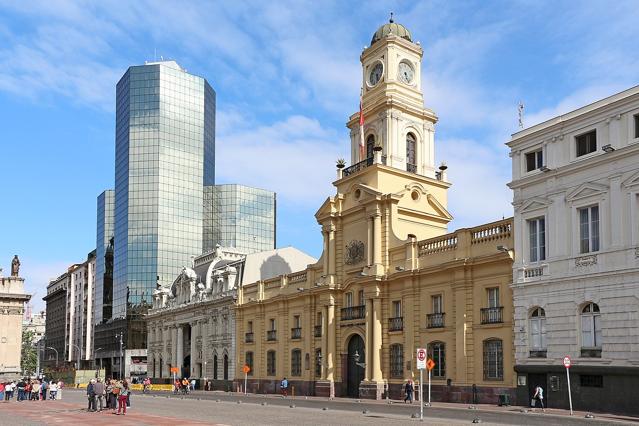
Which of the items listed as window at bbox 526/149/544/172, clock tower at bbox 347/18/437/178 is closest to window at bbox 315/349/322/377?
clock tower at bbox 347/18/437/178

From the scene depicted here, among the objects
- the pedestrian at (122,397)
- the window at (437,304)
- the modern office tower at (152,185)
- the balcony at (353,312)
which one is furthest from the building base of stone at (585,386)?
the modern office tower at (152,185)

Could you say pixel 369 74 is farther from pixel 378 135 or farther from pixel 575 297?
pixel 575 297

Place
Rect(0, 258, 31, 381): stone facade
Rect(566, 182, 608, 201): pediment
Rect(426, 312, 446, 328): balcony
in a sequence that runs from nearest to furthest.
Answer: Rect(566, 182, 608, 201): pediment < Rect(426, 312, 446, 328): balcony < Rect(0, 258, 31, 381): stone facade

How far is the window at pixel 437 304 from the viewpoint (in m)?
45.8

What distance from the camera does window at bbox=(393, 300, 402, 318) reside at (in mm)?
49281

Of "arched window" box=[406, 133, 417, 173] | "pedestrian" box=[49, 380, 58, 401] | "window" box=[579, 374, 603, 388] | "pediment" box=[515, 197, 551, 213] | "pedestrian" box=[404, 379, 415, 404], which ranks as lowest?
"pedestrian" box=[49, 380, 58, 401]

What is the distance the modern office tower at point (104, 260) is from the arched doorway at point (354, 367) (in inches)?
4012

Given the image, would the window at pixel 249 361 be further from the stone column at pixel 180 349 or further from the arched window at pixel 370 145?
the arched window at pixel 370 145

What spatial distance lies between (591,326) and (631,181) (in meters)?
6.91

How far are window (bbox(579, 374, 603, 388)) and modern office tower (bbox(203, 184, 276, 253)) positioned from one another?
375 feet

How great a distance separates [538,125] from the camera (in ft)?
127

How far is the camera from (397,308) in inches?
1956

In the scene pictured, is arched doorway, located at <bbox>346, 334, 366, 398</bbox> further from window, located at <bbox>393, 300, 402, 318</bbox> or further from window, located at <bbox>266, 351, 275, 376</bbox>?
window, located at <bbox>266, 351, 275, 376</bbox>

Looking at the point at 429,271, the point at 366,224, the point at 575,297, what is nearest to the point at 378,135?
the point at 366,224
